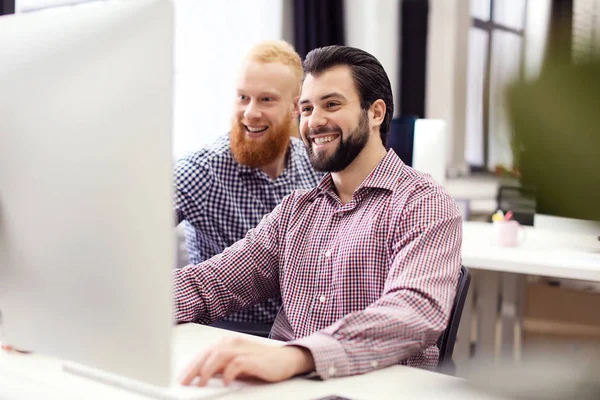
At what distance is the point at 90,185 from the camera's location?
2.66 ft

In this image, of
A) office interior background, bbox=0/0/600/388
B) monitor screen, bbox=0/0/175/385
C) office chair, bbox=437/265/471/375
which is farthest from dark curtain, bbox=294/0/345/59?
monitor screen, bbox=0/0/175/385

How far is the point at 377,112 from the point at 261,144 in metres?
0.60

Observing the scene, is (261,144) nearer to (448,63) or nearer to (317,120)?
(317,120)

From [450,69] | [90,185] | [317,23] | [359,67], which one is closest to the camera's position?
[90,185]

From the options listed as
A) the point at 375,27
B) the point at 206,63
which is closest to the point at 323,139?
the point at 206,63

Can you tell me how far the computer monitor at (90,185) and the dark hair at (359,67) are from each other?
87 centimetres

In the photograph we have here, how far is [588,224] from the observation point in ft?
1.11

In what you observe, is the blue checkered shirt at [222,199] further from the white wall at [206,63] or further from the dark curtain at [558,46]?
the dark curtain at [558,46]

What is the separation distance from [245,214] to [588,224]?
189cm

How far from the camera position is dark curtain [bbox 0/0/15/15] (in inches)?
103

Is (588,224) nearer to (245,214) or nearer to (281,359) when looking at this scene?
(281,359)

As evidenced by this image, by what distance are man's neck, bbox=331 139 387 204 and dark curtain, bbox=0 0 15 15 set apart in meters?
1.67

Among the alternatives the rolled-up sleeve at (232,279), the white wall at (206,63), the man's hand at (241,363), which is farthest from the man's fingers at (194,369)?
the white wall at (206,63)

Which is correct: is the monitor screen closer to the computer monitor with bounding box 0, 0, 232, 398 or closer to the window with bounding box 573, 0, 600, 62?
the computer monitor with bounding box 0, 0, 232, 398
